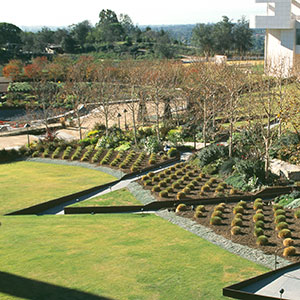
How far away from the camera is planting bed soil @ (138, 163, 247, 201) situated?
75.0 feet

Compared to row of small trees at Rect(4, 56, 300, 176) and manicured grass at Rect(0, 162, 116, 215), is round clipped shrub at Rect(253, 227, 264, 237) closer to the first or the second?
row of small trees at Rect(4, 56, 300, 176)

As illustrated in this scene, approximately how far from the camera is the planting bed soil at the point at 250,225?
16.6m

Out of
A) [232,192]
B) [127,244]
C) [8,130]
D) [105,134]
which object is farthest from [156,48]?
[127,244]

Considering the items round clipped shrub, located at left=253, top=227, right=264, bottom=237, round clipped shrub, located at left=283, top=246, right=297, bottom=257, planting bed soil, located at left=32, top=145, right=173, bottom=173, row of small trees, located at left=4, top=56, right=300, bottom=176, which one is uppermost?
row of small trees, located at left=4, top=56, right=300, bottom=176

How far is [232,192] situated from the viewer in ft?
74.6

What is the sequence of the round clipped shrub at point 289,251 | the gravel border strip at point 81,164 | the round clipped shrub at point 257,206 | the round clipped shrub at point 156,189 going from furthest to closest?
1. the gravel border strip at point 81,164
2. the round clipped shrub at point 156,189
3. the round clipped shrub at point 257,206
4. the round clipped shrub at point 289,251

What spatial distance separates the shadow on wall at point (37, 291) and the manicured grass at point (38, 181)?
8649 millimetres

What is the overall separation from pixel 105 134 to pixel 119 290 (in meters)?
25.2

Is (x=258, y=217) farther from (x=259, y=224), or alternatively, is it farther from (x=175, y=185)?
(x=175, y=185)

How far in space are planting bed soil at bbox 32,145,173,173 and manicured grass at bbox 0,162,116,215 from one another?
4.11ft

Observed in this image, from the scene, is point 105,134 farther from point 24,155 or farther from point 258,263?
point 258,263

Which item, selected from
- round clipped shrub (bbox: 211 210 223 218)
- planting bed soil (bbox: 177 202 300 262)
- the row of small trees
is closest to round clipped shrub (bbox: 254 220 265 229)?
planting bed soil (bbox: 177 202 300 262)

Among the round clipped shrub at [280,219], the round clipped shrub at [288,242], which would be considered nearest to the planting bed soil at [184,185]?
the round clipped shrub at [280,219]

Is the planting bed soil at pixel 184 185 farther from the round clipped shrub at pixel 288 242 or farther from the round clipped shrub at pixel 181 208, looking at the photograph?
the round clipped shrub at pixel 288 242
